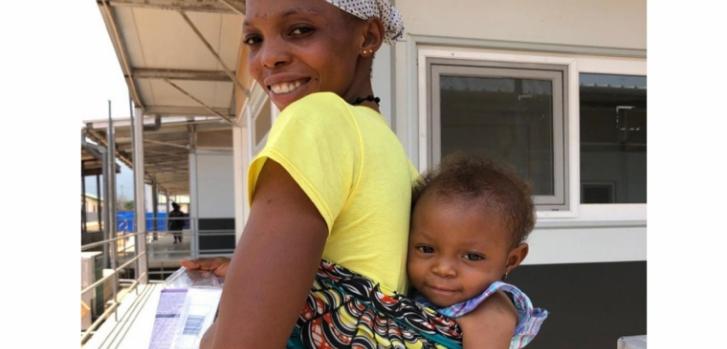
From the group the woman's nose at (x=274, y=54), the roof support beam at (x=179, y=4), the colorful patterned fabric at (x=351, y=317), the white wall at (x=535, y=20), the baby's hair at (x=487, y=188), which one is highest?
the roof support beam at (x=179, y=4)

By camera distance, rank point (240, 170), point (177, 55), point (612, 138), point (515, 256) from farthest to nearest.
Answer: point (240, 170) < point (177, 55) < point (612, 138) < point (515, 256)

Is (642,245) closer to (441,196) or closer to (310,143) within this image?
(441,196)

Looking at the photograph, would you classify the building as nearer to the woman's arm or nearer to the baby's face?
the baby's face

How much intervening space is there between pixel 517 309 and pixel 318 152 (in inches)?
20.5

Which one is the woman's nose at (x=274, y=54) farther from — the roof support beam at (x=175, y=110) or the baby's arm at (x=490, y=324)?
the roof support beam at (x=175, y=110)

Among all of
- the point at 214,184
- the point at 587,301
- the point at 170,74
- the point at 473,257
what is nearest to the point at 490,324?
the point at 473,257

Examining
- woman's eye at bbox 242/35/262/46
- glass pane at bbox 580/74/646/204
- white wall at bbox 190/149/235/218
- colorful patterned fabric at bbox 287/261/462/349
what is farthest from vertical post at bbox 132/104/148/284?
colorful patterned fabric at bbox 287/261/462/349

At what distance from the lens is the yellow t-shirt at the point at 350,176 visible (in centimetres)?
64

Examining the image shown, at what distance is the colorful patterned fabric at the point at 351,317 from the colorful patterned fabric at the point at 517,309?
10 cm

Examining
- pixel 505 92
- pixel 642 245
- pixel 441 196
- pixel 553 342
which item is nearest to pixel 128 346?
pixel 553 342

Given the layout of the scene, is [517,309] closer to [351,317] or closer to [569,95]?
[351,317]

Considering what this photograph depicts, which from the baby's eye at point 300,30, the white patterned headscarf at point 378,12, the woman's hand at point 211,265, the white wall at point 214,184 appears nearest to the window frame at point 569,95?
the woman's hand at point 211,265

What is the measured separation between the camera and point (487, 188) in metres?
0.91

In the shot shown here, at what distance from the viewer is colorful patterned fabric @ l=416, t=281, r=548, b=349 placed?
85 centimetres
